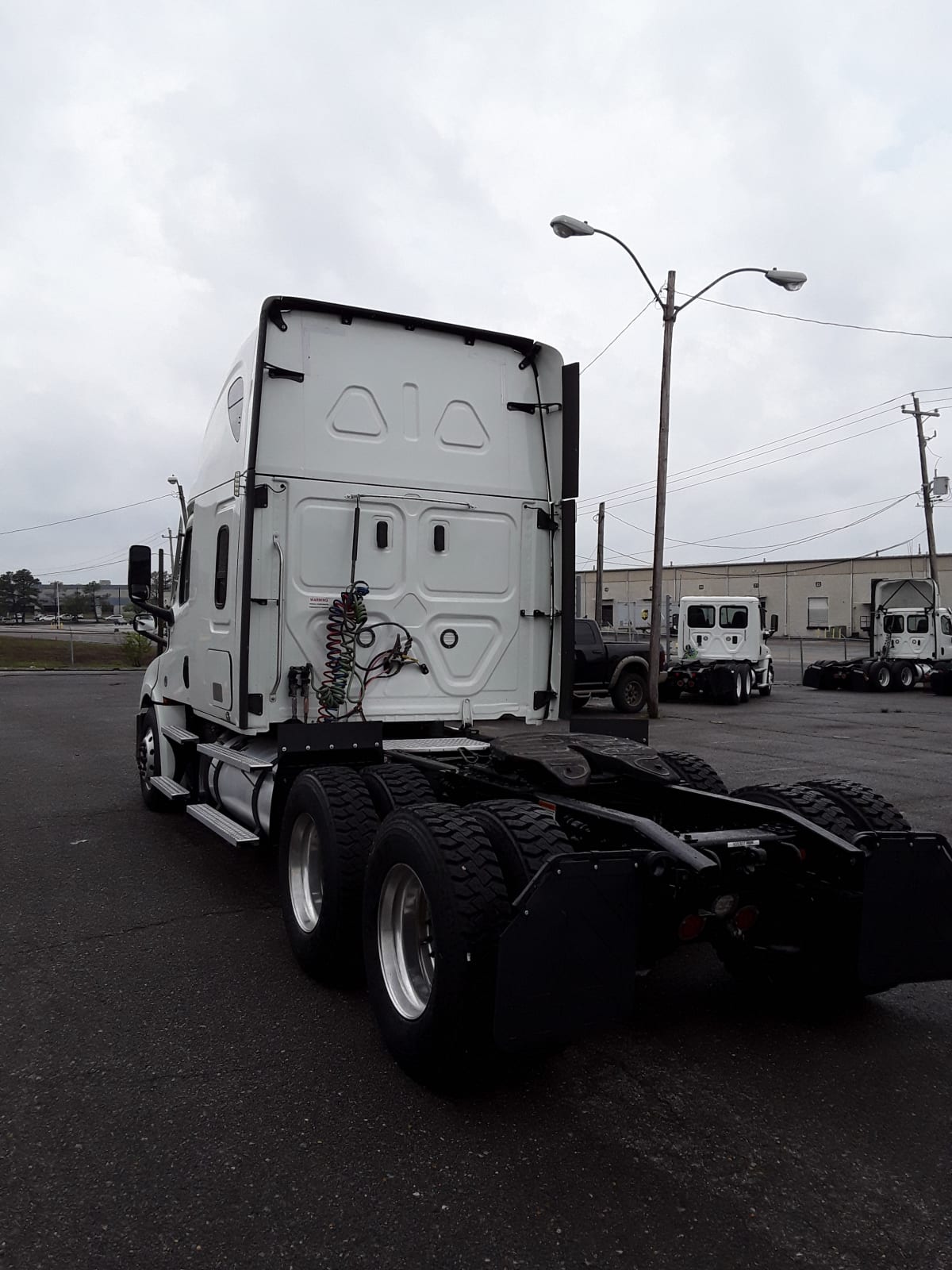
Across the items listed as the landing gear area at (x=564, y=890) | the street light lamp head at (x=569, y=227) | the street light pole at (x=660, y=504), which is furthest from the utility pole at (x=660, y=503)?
the landing gear area at (x=564, y=890)

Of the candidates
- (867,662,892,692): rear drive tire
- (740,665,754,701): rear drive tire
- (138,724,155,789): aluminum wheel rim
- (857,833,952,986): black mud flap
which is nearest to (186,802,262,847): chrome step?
(138,724,155,789): aluminum wheel rim

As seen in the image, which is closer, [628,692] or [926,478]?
[628,692]

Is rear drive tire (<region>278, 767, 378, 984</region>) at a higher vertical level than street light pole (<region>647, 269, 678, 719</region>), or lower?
lower

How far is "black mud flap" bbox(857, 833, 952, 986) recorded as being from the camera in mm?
3588

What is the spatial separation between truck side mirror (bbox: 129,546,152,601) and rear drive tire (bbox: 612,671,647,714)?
13728 millimetres

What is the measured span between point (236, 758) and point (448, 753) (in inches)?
50.9

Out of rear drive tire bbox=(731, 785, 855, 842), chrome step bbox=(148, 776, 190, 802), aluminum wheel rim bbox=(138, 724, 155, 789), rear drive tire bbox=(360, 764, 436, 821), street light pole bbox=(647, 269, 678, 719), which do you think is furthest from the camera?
street light pole bbox=(647, 269, 678, 719)

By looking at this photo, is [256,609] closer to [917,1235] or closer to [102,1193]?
[102,1193]

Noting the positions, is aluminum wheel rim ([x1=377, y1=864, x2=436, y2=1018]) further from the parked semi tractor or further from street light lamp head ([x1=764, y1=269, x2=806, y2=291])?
the parked semi tractor

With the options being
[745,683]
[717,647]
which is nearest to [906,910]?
[745,683]

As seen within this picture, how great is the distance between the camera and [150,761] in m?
8.22

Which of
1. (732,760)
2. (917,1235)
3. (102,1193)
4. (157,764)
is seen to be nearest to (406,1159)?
(102,1193)

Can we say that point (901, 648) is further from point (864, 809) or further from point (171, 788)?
point (864, 809)

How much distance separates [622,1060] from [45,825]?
593cm
